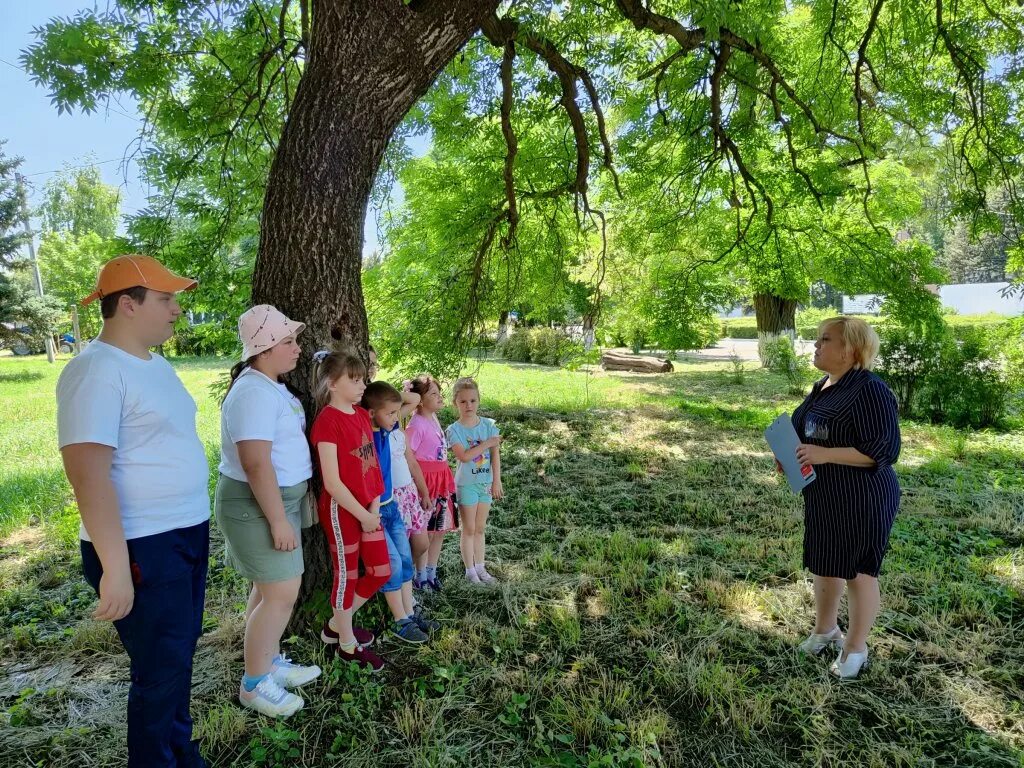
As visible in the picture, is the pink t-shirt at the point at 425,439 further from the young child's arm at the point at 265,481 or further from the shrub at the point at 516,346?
the shrub at the point at 516,346

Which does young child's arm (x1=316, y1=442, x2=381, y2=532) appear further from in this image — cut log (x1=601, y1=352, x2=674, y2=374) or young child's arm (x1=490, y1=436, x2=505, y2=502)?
cut log (x1=601, y1=352, x2=674, y2=374)

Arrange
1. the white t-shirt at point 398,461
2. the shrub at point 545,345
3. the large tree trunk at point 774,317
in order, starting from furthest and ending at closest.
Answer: the shrub at point 545,345, the large tree trunk at point 774,317, the white t-shirt at point 398,461

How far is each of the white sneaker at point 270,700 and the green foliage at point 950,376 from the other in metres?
9.01

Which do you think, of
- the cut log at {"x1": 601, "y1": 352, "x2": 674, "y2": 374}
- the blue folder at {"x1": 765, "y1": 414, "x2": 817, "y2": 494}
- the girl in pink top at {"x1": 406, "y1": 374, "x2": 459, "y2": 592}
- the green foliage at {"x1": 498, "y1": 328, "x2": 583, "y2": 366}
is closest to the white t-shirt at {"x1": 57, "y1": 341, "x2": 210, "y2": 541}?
the girl in pink top at {"x1": 406, "y1": 374, "x2": 459, "y2": 592}

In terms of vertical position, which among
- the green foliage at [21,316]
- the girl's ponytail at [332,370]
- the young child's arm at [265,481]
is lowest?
the young child's arm at [265,481]

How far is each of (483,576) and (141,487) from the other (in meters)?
2.48

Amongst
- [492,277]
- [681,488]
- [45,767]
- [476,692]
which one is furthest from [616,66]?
[45,767]

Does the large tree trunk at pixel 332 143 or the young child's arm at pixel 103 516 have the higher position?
the large tree trunk at pixel 332 143

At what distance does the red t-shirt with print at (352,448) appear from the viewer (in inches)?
104

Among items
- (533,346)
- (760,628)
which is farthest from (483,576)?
(533,346)

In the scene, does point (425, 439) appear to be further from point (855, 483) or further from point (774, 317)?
point (774, 317)

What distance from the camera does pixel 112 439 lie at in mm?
1689

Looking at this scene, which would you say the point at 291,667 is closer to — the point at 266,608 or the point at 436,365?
the point at 266,608

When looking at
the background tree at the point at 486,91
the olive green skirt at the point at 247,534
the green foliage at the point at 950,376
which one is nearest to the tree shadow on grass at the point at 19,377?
the background tree at the point at 486,91
